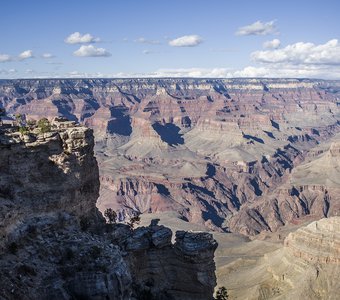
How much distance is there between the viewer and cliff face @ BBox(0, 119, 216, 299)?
31.9 metres

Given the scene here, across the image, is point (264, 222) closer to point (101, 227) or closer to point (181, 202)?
point (181, 202)

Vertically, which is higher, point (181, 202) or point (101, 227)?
point (101, 227)

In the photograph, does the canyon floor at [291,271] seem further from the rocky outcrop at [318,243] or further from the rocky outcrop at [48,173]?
the rocky outcrop at [48,173]

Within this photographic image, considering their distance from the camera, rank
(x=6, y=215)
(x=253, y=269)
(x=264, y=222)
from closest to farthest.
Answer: (x=6, y=215), (x=253, y=269), (x=264, y=222)

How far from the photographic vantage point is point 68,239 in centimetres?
3741

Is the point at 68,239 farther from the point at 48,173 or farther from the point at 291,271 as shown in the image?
the point at 291,271

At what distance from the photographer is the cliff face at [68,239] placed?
31.9m

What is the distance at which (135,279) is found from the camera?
144 feet

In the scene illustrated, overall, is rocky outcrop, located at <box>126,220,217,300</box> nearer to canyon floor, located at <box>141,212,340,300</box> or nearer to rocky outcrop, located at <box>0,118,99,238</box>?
rocky outcrop, located at <box>0,118,99,238</box>

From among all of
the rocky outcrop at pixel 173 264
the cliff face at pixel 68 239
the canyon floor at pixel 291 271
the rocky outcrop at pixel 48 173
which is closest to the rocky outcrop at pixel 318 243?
the canyon floor at pixel 291 271

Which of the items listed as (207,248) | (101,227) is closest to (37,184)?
(101,227)

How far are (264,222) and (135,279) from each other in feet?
459

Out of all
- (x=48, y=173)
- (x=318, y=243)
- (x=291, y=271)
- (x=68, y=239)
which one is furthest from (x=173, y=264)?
(x=318, y=243)

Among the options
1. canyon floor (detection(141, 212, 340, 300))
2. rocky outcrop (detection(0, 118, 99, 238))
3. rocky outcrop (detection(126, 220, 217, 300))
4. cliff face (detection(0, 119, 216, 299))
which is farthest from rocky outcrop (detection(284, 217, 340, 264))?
rocky outcrop (detection(0, 118, 99, 238))
